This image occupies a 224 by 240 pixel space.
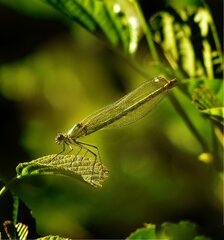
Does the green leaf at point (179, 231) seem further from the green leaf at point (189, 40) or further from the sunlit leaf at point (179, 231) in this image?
the green leaf at point (189, 40)

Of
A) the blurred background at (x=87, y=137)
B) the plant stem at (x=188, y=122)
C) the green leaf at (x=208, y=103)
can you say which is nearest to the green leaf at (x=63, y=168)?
the green leaf at (x=208, y=103)

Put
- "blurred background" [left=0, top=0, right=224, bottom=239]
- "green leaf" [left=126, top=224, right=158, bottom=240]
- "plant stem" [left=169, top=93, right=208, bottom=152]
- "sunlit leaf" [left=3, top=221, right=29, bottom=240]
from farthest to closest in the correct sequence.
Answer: "blurred background" [left=0, top=0, right=224, bottom=239] → "plant stem" [left=169, top=93, right=208, bottom=152] → "green leaf" [left=126, top=224, right=158, bottom=240] → "sunlit leaf" [left=3, top=221, right=29, bottom=240]

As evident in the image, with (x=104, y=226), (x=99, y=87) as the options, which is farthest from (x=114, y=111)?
(x=99, y=87)

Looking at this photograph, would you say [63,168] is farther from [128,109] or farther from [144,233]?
[128,109]

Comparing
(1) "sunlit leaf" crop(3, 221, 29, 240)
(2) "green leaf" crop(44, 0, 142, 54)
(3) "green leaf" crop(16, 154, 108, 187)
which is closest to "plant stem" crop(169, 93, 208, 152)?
(2) "green leaf" crop(44, 0, 142, 54)

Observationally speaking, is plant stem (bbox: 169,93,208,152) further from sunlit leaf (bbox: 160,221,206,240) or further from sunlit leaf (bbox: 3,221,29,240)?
sunlit leaf (bbox: 3,221,29,240)

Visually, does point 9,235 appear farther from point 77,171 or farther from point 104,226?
point 104,226
